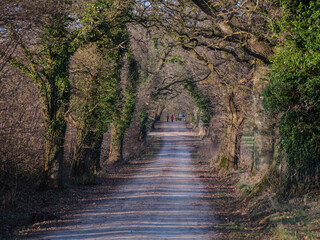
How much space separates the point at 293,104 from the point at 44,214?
7772mm

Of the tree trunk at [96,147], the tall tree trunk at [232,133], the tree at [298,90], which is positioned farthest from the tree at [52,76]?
the tall tree trunk at [232,133]

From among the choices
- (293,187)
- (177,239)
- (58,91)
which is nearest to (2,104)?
(58,91)

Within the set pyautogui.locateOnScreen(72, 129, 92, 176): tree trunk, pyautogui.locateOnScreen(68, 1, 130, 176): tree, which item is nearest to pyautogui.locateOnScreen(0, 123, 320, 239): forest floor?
pyautogui.locateOnScreen(72, 129, 92, 176): tree trunk

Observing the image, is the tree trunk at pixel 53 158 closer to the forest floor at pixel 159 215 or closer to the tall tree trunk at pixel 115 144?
the forest floor at pixel 159 215

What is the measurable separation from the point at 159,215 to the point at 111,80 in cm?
A: 929

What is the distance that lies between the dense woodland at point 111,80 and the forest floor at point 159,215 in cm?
86

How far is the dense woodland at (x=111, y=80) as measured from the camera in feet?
32.9

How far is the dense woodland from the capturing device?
394 inches

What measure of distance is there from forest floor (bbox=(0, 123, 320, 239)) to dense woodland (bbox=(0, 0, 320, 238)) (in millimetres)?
859

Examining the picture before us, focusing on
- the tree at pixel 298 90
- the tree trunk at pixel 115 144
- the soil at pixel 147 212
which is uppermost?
the tree at pixel 298 90

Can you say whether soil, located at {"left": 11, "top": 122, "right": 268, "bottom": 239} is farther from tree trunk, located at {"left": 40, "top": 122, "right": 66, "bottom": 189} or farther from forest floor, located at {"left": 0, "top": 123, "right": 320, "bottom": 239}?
tree trunk, located at {"left": 40, "top": 122, "right": 66, "bottom": 189}

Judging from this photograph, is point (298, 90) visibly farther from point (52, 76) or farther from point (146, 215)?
Answer: point (52, 76)

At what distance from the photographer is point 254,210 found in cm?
1102

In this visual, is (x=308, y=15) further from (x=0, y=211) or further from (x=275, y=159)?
(x=0, y=211)
